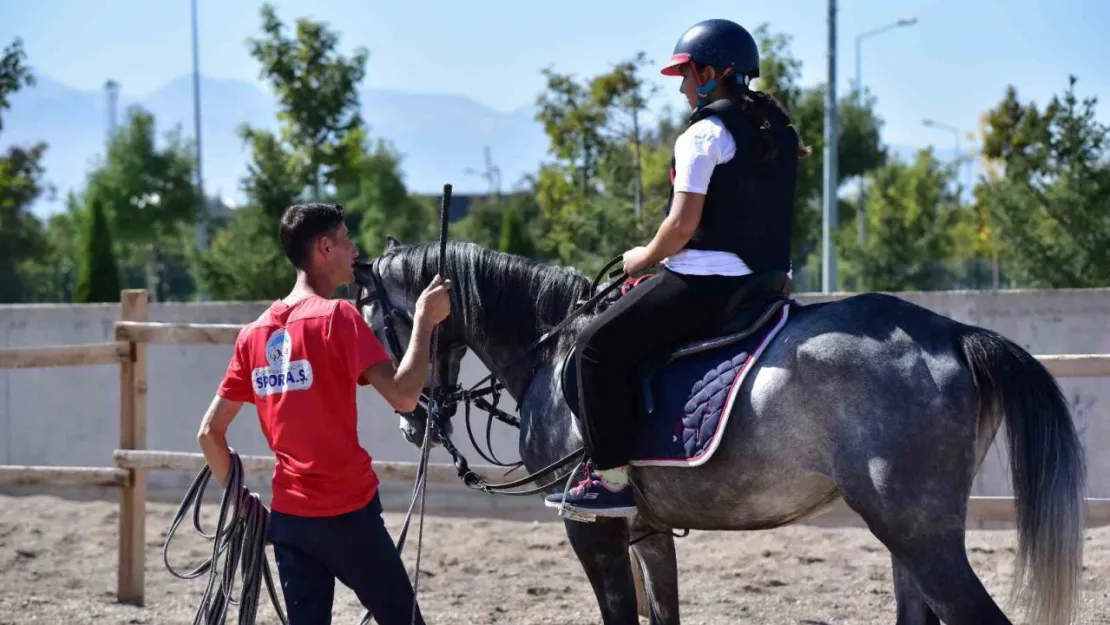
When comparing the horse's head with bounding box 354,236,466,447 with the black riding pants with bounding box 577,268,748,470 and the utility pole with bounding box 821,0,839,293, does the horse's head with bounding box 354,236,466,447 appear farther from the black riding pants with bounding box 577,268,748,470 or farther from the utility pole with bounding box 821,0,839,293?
the utility pole with bounding box 821,0,839,293

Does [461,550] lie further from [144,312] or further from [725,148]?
[725,148]

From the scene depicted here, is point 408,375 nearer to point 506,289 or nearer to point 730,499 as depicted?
point 730,499

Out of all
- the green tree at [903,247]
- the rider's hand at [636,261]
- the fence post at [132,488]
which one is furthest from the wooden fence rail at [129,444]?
the green tree at [903,247]

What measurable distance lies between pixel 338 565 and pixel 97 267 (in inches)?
843

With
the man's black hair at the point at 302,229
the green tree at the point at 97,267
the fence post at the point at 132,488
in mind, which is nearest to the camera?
the man's black hair at the point at 302,229

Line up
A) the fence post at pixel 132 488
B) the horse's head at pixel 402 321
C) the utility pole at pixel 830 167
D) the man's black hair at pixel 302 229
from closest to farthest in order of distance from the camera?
the man's black hair at pixel 302 229 < the horse's head at pixel 402 321 < the fence post at pixel 132 488 < the utility pole at pixel 830 167

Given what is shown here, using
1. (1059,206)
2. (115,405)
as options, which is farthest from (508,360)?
(1059,206)

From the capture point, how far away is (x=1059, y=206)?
13.6m

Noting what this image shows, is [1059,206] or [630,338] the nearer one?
[630,338]

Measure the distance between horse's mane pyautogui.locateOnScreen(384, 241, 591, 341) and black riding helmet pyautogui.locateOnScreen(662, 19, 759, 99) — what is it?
3.43 feet

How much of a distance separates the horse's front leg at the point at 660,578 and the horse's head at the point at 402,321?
96 cm

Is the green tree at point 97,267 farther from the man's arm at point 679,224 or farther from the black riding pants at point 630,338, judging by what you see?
the man's arm at point 679,224

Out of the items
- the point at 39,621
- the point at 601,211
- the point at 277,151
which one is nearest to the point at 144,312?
the point at 39,621

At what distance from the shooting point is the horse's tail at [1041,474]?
3.60 metres
